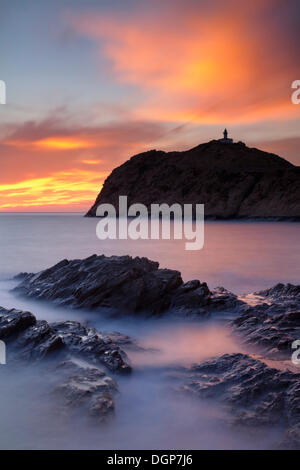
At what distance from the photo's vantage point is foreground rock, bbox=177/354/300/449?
3322mm

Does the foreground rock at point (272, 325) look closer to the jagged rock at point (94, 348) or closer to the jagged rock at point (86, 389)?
the jagged rock at point (94, 348)

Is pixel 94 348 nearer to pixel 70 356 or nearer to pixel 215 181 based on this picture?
pixel 70 356

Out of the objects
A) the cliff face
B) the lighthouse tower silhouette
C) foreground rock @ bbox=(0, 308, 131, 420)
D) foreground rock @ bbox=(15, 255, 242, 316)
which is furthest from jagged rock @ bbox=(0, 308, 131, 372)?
the lighthouse tower silhouette

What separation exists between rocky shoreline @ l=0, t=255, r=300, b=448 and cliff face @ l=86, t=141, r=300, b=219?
6061cm

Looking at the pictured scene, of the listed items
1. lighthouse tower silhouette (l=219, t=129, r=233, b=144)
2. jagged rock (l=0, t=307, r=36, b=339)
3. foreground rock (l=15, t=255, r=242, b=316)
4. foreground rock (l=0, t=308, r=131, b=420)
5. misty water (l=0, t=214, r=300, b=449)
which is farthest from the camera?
lighthouse tower silhouette (l=219, t=129, r=233, b=144)

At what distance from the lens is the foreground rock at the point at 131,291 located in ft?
23.4

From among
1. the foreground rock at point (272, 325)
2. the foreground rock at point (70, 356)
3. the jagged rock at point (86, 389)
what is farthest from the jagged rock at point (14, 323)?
the foreground rock at point (272, 325)

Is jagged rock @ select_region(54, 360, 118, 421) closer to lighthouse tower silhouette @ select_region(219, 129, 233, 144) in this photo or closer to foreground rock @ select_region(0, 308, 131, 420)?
foreground rock @ select_region(0, 308, 131, 420)

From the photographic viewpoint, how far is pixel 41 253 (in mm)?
19625

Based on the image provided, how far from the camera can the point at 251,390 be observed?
3719 millimetres

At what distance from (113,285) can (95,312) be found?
670 millimetres

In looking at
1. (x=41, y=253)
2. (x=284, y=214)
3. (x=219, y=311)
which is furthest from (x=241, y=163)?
(x=219, y=311)

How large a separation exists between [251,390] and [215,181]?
256 ft
